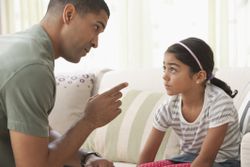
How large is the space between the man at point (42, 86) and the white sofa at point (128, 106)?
0.78 m

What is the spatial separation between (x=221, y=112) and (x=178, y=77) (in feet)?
0.78

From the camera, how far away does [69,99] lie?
8.20ft

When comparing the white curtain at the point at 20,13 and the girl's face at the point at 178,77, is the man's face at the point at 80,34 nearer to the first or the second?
the girl's face at the point at 178,77

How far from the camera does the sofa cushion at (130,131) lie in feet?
7.22

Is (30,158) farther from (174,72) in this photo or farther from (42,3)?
(42,3)

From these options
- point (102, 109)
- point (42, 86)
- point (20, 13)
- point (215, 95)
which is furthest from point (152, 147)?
point (20, 13)

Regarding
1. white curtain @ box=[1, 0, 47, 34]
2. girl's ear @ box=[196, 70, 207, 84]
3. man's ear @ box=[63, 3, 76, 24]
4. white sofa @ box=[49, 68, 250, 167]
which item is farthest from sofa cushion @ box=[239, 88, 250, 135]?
white curtain @ box=[1, 0, 47, 34]

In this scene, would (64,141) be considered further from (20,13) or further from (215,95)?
(20,13)

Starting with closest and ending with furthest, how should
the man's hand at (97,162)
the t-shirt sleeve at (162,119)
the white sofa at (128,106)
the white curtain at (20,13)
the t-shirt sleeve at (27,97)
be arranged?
the t-shirt sleeve at (27,97) < the man's hand at (97,162) < the t-shirt sleeve at (162,119) < the white sofa at (128,106) < the white curtain at (20,13)

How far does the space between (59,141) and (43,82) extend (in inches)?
9.6

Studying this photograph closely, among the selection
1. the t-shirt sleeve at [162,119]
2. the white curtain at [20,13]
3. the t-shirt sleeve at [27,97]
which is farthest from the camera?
the white curtain at [20,13]

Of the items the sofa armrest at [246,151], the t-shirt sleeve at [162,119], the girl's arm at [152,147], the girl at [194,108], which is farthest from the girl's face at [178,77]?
the sofa armrest at [246,151]

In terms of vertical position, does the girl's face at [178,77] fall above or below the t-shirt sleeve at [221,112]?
above

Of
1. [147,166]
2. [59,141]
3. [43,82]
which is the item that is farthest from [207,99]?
[43,82]
